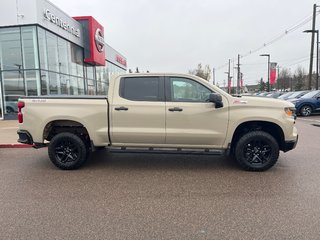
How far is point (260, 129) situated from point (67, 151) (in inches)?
160

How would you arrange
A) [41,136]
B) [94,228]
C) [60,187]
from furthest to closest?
[41,136] < [60,187] < [94,228]

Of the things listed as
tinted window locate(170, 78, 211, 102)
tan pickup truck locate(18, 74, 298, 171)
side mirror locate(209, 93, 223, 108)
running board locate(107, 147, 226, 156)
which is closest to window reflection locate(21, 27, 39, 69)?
tan pickup truck locate(18, 74, 298, 171)

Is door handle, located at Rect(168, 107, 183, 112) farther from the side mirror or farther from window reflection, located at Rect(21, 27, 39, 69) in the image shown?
window reflection, located at Rect(21, 27, 39, 69)

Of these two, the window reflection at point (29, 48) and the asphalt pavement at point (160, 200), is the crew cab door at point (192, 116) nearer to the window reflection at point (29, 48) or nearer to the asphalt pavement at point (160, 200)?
the asphalt pavement at point (160, 200)

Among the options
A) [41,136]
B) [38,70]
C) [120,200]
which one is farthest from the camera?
[38,70]

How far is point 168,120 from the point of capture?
5461mm

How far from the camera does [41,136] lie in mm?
5785

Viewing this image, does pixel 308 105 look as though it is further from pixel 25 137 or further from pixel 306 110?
pixel 25 137

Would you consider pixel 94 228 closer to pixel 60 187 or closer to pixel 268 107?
pixel 60 187

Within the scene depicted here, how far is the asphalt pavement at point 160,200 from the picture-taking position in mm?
3324

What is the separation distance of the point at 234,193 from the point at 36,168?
4.15 m

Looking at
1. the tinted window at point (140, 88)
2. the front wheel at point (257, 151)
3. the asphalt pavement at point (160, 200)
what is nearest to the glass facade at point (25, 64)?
the asphalt pavement at point (160, 200)

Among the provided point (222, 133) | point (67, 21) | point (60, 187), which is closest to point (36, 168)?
point (60, 187)

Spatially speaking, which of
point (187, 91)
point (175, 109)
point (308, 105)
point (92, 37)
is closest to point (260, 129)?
point (187, 91)
